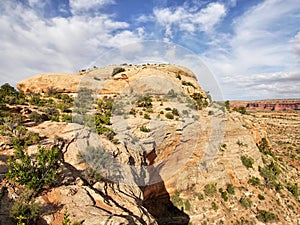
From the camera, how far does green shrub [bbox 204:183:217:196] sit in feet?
52.6

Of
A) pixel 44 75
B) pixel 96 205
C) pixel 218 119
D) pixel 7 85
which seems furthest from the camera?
pixel 44 75

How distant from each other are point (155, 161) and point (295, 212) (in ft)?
47.0

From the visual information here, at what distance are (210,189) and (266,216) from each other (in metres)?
4.66

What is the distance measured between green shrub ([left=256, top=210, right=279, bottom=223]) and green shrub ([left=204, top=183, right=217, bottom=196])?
3778 mm

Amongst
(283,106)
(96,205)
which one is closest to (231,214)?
(96,205)

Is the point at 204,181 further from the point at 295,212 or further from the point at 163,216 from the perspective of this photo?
the point at 295,212

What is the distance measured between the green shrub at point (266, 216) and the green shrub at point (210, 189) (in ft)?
12.4

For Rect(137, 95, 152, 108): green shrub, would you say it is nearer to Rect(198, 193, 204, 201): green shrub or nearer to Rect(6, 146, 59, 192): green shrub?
Rect(198, 193, 204, 201): green shrub

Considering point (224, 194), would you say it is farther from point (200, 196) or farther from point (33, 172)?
point (33, 172)

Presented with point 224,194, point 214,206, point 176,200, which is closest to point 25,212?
point 176,200

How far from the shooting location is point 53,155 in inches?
279

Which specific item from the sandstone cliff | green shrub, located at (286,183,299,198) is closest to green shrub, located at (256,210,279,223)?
the sandstone cliff

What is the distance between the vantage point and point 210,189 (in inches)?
638

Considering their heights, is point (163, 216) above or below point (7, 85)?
below
